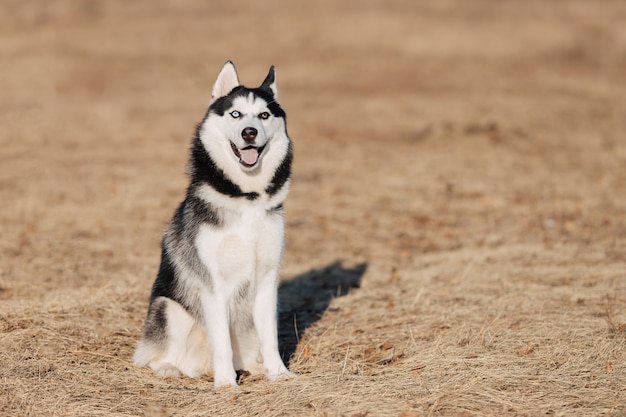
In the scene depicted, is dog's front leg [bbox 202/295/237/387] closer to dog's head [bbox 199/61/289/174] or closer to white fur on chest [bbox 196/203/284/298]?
white fur on chest [bbox 196/203/284/298]

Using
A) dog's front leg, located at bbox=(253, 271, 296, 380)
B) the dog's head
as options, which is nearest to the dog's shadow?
dog's front leg, located at bbox=(253, 271, 296, 380)

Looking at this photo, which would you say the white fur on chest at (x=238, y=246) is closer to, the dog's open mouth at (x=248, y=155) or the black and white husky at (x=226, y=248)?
the black and white husky at (x=226, y=248)

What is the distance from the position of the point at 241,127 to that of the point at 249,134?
96 millimetres

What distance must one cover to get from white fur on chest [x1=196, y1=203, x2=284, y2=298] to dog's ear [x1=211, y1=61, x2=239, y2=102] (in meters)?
1.03

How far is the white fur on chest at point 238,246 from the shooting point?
20.3ft

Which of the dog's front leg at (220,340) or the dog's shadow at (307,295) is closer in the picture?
the dog's front leg at (220,340)

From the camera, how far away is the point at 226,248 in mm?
6191

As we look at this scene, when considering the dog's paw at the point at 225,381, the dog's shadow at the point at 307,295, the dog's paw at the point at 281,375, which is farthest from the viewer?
the dog's shadow at the point at 307,295

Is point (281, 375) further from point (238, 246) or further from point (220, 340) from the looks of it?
point (238, 246)

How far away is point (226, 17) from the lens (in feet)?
101

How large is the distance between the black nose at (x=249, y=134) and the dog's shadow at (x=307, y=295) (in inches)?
91.7

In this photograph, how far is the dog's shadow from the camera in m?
8.09

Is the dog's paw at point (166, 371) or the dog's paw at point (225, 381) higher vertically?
the dog's paw at point (225, 381)

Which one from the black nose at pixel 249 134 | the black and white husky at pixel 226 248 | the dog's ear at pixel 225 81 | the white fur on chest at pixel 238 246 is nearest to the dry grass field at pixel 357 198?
the black and white husky at pixel 226 248
